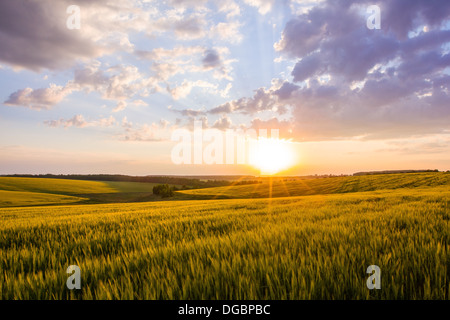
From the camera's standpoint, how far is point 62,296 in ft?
6.46

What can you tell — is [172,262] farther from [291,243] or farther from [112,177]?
[112,177]

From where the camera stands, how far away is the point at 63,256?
335cm

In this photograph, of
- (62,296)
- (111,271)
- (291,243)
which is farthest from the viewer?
(291,243)

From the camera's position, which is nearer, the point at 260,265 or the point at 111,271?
the point at 260,265

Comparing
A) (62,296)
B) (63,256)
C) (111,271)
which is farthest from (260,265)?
(63,256)

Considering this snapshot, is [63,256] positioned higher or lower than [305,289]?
lower
